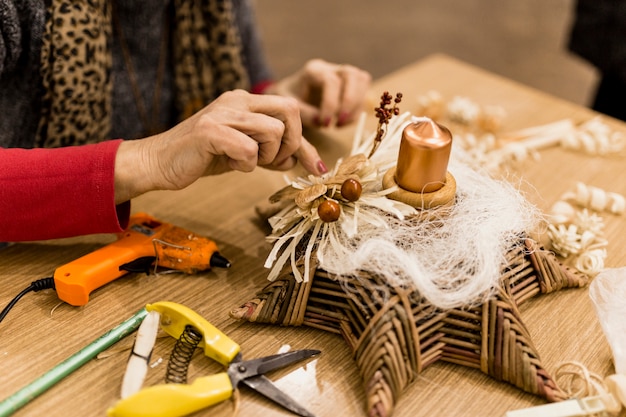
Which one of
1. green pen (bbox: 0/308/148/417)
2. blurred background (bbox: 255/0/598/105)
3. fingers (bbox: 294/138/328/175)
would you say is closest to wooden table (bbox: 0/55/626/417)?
green pen (bbox: 0/308/148/417)

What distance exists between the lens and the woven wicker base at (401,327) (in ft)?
2.22

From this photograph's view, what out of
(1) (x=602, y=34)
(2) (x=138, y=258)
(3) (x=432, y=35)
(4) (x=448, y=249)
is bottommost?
(3) (x=432, y=35)

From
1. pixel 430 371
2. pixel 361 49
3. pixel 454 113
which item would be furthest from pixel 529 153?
pixel 361 49

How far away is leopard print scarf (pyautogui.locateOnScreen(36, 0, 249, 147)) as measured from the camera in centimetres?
100

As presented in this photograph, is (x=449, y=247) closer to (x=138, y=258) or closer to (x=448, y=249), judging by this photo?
(x=448, y=249)

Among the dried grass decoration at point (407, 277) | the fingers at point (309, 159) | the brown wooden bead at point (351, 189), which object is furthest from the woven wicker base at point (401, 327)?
the fingers at point (309, 159)

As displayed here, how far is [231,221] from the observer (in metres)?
0.99

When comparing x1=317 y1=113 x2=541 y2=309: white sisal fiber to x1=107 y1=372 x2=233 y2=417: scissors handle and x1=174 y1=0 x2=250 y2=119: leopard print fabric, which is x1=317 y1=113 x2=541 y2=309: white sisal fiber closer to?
x1=107 y1=372 x2=233 y2=417: scissors handle

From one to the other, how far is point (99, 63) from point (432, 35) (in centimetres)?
245

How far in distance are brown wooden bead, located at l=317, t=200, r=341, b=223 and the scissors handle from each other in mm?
231

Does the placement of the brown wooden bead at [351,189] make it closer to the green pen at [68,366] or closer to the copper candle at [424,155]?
the copper candle at [424,155]

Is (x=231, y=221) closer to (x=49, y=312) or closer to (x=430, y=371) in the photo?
(x=49, y=312)

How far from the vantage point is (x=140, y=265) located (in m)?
0.85

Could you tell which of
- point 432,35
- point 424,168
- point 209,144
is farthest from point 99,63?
point 432,35
